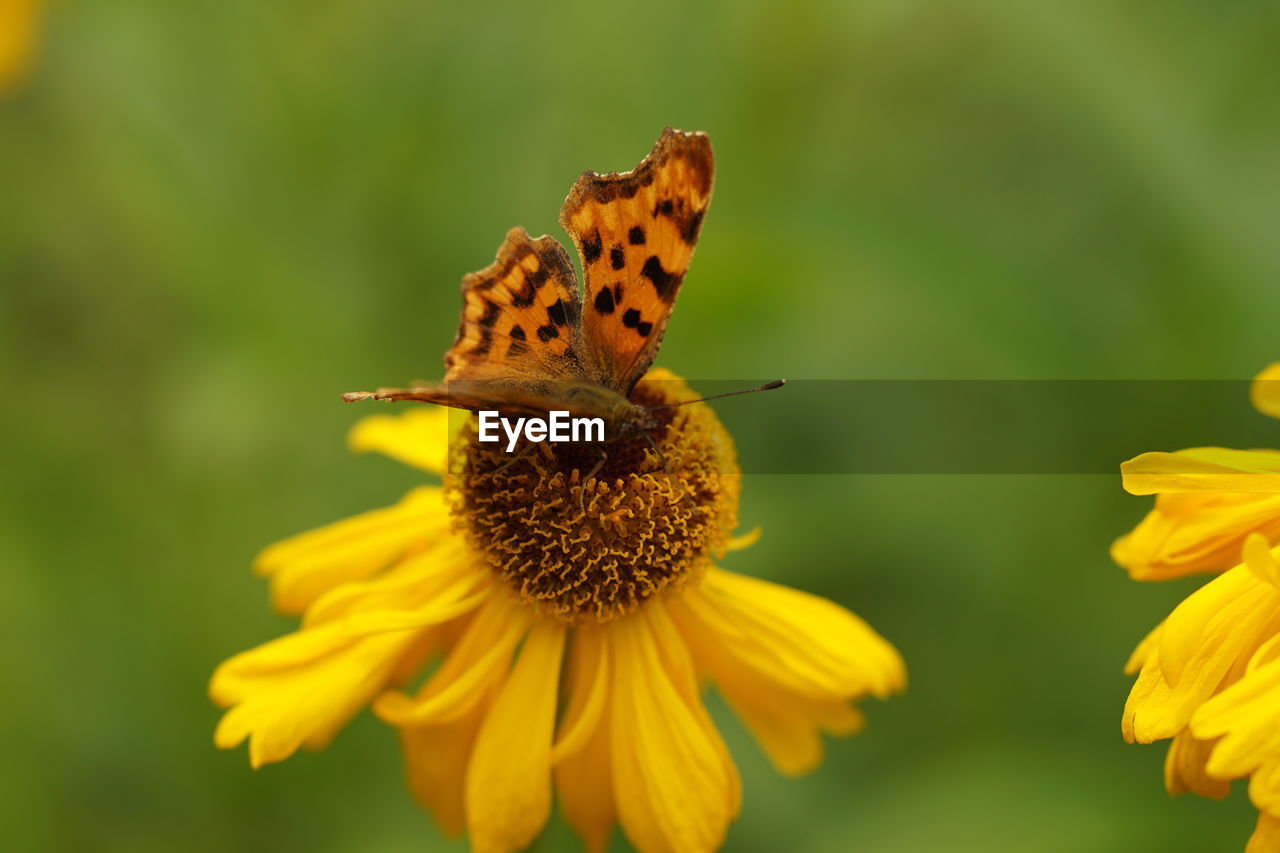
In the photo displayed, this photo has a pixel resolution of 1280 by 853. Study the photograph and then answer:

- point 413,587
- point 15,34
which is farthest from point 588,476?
point 15,34

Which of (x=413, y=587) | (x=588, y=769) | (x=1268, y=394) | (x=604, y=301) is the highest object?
(x=604, y=301)

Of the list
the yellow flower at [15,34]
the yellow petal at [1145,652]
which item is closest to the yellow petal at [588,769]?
the yellow petal at [1145,652]

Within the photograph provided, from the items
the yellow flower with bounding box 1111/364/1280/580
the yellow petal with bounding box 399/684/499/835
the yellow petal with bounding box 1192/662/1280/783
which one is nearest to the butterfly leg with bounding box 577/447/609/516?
the yellow petal with bounding box 399/684/499/835

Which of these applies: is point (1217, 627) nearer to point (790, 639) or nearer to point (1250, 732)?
point (1250, 732)

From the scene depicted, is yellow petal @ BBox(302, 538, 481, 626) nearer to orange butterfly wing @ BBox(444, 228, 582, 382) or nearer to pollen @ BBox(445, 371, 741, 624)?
pollen @ BBox(445, 371, 741, 624)

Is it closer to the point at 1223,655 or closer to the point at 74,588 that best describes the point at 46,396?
the point at 74,588

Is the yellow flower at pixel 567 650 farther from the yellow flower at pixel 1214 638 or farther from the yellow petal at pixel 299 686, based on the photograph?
the yellow flower at pixel 1214 638
